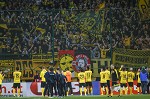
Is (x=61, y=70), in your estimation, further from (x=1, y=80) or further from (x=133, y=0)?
(x=133, y=0)

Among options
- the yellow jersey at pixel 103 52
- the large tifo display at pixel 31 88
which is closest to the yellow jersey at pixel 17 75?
the large tifo display at pixel 31 88

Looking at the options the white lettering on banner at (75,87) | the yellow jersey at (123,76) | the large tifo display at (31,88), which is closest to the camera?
the yellow jersey at (123,76)

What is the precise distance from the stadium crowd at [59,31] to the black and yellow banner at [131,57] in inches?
21.3

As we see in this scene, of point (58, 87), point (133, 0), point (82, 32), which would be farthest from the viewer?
point (133, 0)

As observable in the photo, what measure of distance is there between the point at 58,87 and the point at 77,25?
4261 millimetres

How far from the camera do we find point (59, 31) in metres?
32.2

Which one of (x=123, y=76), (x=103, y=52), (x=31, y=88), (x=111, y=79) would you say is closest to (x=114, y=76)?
(x=111, y=79)

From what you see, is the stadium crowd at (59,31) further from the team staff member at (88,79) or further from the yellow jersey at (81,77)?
the yellow jersey at (81,77)

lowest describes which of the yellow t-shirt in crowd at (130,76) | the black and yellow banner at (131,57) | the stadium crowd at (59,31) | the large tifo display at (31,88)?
the large tifo display at (31,88)

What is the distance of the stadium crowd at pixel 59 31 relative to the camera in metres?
31.6

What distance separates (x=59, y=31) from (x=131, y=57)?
4.77m

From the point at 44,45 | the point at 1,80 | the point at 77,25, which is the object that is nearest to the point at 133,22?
the point at 77,25

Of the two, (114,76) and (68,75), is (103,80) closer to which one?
(114,76)

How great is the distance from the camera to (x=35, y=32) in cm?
3203
